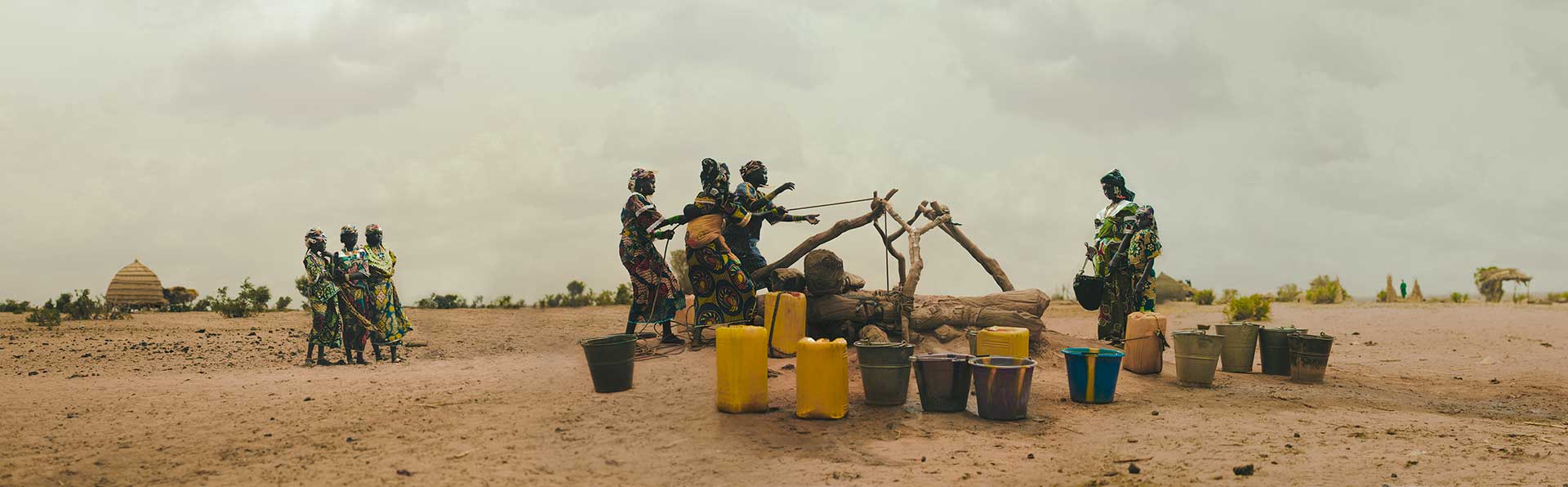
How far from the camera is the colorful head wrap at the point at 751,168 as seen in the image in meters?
11.1

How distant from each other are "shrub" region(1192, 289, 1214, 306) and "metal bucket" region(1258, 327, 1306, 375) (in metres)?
14.7

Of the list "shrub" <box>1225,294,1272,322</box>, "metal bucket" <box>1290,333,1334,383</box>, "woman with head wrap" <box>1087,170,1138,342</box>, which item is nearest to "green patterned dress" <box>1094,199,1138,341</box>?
"woman with head wrap" <box>1087,170,1138,342</box>

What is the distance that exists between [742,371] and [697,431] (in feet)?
2.32

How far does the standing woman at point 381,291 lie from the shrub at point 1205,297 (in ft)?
68.2

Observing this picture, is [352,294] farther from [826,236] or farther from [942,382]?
[942,382]

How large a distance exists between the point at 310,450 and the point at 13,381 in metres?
6.52

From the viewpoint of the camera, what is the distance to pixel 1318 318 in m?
19.2

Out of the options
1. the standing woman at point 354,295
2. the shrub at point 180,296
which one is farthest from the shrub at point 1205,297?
the shrub at point 180,296

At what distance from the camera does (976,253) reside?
12547mm

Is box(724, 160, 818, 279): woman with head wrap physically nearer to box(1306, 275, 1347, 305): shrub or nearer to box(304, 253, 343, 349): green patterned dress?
box(304, 253, 343, 349): green patterned dress

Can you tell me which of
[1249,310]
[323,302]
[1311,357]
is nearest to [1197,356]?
[1311,357]

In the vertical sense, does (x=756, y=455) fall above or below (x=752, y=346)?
below

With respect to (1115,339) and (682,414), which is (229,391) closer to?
(682,414)

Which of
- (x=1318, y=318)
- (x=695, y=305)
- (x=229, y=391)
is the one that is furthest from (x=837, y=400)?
(x=1318, y=318)
